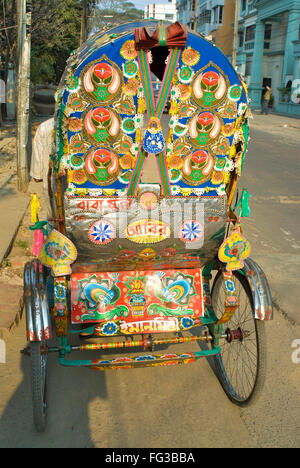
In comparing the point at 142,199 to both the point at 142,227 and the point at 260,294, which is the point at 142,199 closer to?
the point at 142,227

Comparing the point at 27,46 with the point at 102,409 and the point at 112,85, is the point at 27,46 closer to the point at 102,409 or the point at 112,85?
the point at 112,85

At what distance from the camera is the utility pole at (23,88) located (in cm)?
768

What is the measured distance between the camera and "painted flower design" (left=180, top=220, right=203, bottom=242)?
2.65m

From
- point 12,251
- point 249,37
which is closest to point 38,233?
point 12,251

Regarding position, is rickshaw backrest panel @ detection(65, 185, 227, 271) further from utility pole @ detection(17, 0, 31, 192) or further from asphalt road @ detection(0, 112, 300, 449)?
utility pole @ detection(17, 0, 31, 192)

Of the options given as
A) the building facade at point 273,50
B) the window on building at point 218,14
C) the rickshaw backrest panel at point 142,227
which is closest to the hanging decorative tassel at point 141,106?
the rickshaw backrest panel at point 142,227

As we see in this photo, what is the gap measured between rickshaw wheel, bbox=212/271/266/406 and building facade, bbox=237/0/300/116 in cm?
2953

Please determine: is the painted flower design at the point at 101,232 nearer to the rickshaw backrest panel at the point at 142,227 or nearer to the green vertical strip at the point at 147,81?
the rickshaw backrest panel at the point at 142,227

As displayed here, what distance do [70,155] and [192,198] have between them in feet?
2.48

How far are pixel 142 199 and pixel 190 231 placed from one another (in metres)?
0.36

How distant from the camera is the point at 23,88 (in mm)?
7828

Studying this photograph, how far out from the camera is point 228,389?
3004mm

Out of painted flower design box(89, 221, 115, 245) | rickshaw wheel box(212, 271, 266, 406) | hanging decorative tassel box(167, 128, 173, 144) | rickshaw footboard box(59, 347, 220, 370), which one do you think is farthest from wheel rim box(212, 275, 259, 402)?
hanging decorative tassel box(167, 128, 173, 144)

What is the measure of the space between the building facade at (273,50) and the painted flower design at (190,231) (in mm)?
30048
